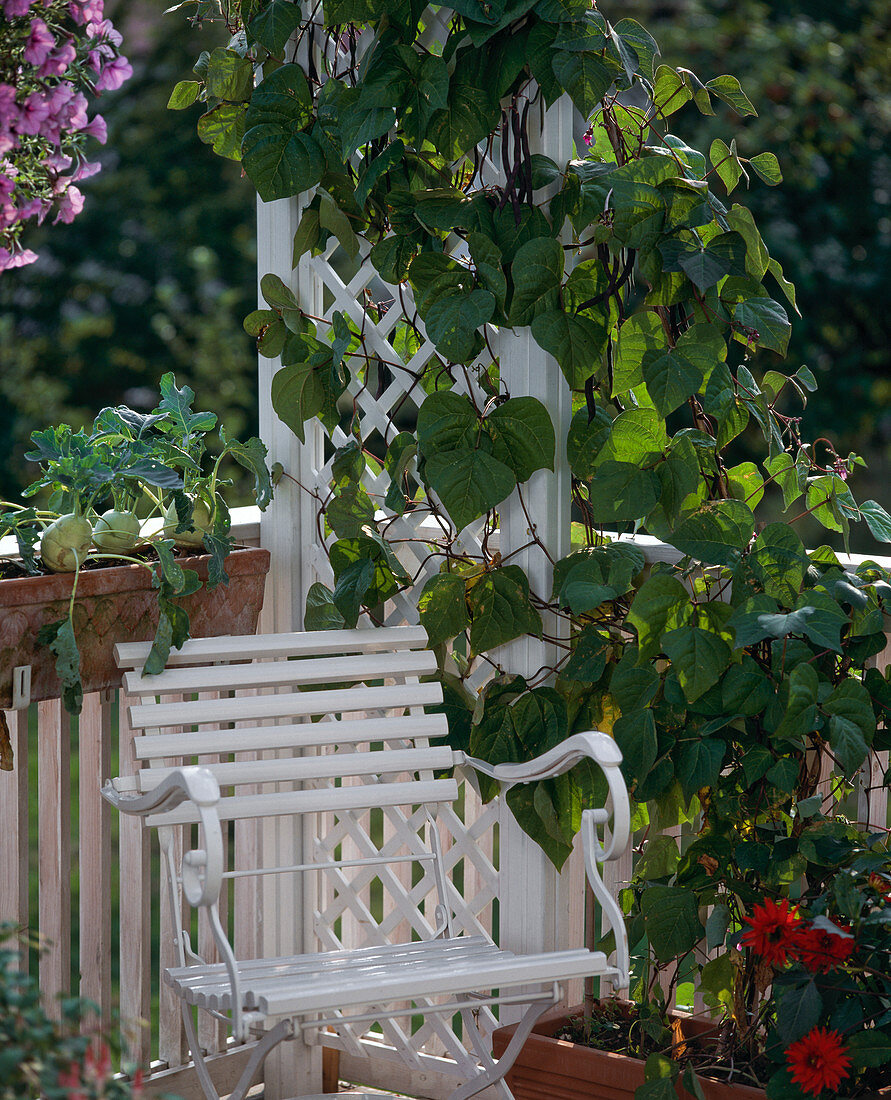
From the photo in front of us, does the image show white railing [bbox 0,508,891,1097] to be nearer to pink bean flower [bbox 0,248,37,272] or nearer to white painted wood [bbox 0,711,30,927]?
white painted wood [bbox 0,711,30,927]

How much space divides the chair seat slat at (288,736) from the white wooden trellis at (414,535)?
17cm

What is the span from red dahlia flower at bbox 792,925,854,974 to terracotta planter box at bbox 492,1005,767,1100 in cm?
30

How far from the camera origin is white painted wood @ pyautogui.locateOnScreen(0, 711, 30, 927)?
2.26 metres

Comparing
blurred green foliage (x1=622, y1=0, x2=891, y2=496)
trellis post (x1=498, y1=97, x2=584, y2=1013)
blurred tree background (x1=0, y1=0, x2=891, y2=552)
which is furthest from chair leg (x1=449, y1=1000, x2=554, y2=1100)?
blurred green foliage (x1=622, y1=0, x2=891, y2=496)

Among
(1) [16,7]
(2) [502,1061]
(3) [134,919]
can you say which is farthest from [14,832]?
(1) [16,7]

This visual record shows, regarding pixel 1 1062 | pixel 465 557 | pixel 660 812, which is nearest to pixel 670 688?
pixel 660 812

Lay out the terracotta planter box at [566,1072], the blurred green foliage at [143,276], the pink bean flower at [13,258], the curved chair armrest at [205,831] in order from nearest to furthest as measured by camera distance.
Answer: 1. the curved chair armrest at [205,831]
2. the pink bean flower at [13,258]
3. the terracotta planter box at [566,1072]
4. the blurred green foliage at [143,276]

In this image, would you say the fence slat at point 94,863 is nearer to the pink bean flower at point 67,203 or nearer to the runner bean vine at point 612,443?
the runner bean vine at point 612,443

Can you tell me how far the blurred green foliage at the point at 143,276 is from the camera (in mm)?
7297

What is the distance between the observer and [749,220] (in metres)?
2.12

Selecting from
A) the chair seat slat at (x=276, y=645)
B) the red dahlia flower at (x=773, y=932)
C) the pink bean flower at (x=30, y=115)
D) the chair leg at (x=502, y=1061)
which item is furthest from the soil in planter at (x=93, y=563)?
the red dahlia flower at (x=773, y=932)

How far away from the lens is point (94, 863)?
7.78 feet

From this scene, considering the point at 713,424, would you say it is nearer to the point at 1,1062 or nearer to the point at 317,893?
the point at 317,893

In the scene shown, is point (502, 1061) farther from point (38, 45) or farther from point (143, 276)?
point (143, 276)
